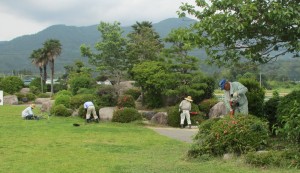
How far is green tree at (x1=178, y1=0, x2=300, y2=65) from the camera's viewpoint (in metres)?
8.87

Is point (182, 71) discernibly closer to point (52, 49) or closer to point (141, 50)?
point (141, 50)

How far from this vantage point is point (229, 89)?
11633 mm

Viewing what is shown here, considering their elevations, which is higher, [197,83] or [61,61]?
[61,61]

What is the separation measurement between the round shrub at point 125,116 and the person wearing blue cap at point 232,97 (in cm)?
1061

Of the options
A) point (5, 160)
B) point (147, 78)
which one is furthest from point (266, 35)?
point (147, 78)

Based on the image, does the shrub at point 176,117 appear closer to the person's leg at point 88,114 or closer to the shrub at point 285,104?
the person's leg at point 88,114

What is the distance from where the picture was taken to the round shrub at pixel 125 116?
21844 millimetres

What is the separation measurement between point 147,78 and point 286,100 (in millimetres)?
13764

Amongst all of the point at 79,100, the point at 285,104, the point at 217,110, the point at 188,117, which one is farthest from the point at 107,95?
the point at 285,104

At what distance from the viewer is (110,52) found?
2842cm

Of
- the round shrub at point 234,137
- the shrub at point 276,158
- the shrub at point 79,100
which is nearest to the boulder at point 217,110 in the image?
the shrub at point 79,100

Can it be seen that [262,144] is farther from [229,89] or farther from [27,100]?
[27,100]

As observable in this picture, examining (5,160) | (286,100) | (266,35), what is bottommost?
(5,160)

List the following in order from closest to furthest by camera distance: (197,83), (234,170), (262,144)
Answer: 1. (234,170)
2. (262,144)
3. (197,83)
